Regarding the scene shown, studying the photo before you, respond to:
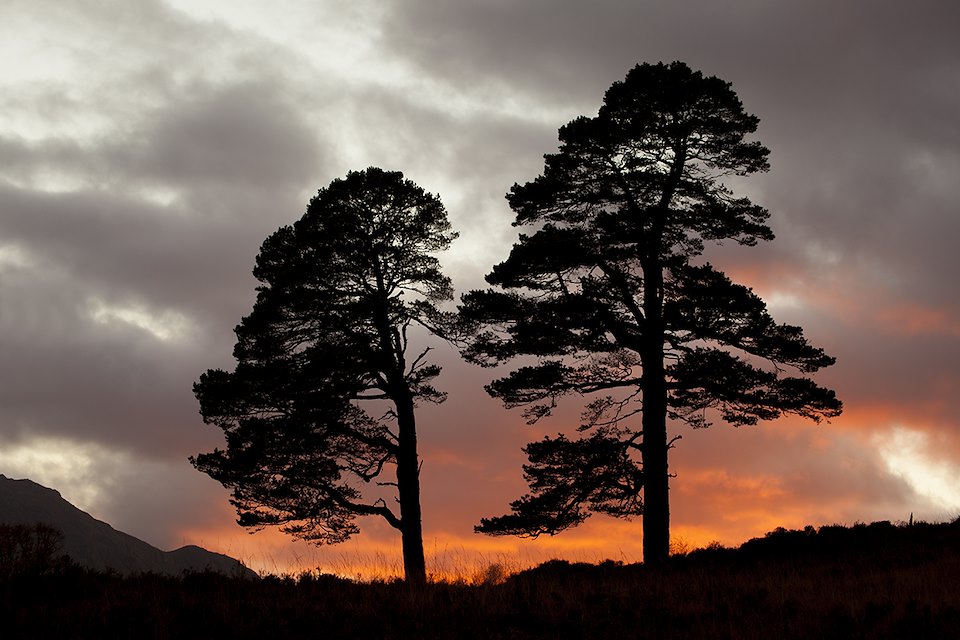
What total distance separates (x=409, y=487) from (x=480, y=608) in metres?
11.7

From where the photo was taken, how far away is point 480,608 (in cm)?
1120

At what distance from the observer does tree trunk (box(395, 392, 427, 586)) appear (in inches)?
880

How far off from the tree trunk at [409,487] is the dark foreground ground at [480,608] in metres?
7.71

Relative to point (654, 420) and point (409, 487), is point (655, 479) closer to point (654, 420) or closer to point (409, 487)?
point (654, 420)

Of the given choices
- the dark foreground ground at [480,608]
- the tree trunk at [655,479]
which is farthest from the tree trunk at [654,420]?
the dark foreground ground at [480,608]

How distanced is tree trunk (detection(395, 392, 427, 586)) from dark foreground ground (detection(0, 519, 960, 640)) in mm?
7707

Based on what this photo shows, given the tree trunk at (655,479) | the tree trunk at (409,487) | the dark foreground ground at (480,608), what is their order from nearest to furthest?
the dark foreground ground at (480,608) → the tree trunk at (655,479) → the tree trunk at (409,487)

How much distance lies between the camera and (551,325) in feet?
70.0

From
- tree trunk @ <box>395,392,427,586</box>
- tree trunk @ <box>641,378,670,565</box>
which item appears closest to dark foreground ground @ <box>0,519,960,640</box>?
tree trunk @ <box>641,378,670,565</box>

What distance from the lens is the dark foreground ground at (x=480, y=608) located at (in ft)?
33.4

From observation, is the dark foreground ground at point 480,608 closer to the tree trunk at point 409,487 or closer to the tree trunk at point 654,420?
the tree trunk at point 654,420

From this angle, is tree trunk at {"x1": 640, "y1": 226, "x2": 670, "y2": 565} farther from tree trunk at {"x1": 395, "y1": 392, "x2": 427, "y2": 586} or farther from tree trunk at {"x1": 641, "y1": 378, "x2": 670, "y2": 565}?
tree trunk at {"x1": 395, "y1": 392, "x2": 427, "y2": 586}

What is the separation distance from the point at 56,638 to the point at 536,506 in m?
13.1

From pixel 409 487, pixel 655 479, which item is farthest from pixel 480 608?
pixel 409 487
